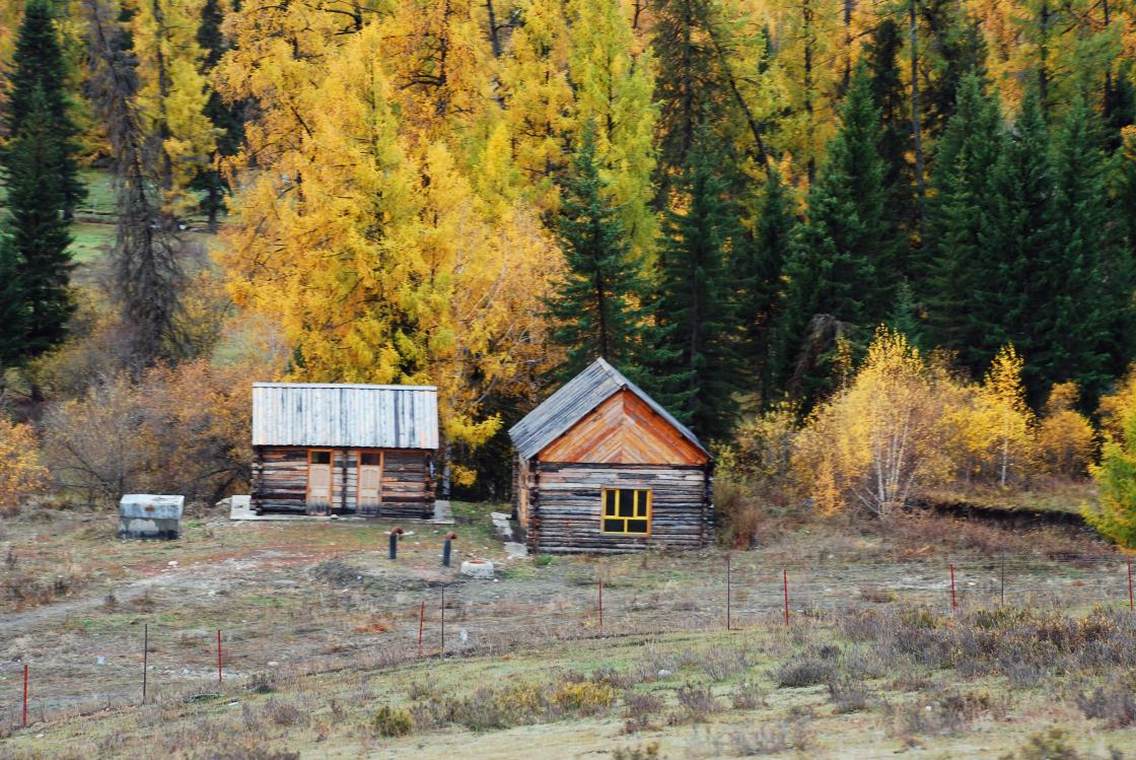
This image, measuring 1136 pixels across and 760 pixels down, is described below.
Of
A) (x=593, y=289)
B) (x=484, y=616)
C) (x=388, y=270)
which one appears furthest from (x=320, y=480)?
(x=484, y=616)

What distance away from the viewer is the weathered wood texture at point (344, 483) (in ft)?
143

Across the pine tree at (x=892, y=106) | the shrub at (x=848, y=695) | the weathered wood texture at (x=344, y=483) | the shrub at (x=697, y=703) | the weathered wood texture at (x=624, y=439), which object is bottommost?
the shrub at (x=697, y=703)

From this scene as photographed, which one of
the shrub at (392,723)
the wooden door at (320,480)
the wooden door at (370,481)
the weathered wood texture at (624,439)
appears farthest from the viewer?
the wooden door at (370,481)

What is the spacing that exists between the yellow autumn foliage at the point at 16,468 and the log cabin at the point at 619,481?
16.0 metres

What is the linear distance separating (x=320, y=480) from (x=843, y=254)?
2175 centimetres

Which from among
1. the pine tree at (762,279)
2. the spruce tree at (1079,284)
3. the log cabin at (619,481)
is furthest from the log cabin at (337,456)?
the spruce tree at (1079,284)

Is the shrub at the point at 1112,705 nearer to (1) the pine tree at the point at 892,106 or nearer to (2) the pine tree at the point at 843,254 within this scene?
(2) the pine tree at the point at 843,254

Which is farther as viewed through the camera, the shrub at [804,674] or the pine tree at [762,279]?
the pine tree at [762,279]

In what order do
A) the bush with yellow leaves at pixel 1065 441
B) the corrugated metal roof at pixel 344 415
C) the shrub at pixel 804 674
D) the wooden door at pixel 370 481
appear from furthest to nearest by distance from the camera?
1. the bush with yellow leaves at pixel 1065 441
2. the wooden door at pixel 370 481
3. the corrugated metal roof at pixel 344 415
4. the shrub at pixel 804 674

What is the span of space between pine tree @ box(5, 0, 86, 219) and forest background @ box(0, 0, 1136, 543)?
10452 millimetres

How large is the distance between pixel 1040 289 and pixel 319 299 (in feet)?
79.9

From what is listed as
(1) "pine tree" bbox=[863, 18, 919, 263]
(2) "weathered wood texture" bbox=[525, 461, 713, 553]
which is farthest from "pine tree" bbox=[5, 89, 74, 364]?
(1) "pine tree" bbox=[863, 18, 919, 263]

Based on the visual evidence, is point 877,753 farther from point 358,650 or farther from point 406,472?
point 406,472

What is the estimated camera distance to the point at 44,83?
81.4 metres
